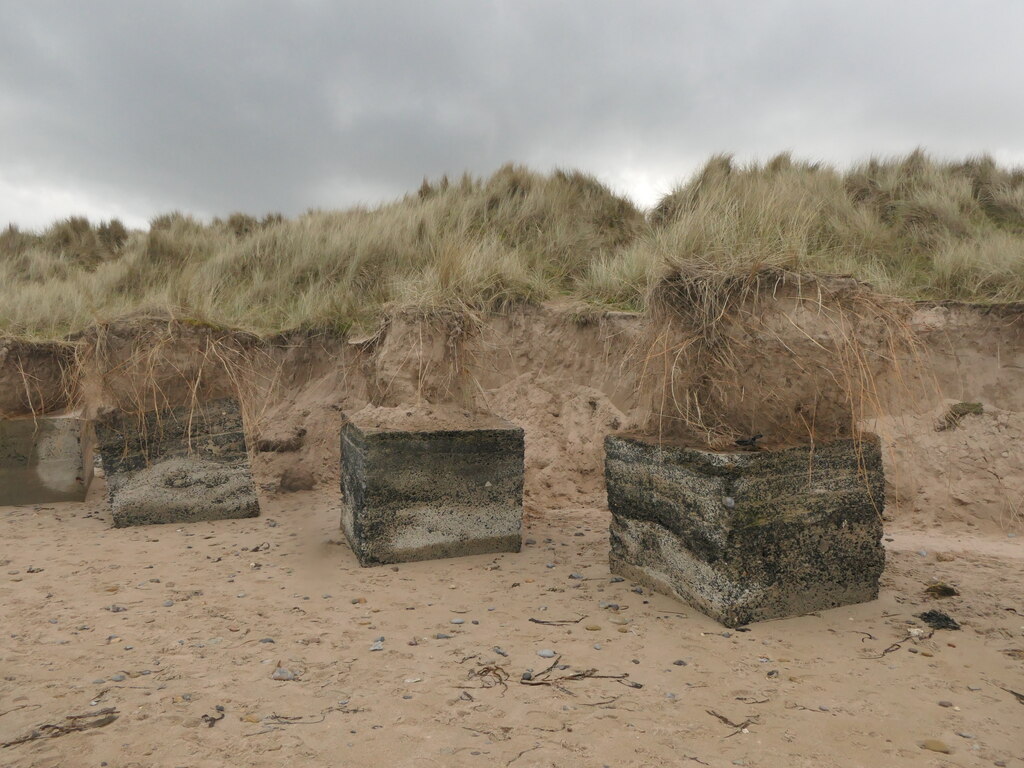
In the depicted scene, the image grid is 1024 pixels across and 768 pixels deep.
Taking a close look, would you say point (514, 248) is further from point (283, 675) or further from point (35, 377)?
point (283, 675)

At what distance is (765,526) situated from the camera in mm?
3287

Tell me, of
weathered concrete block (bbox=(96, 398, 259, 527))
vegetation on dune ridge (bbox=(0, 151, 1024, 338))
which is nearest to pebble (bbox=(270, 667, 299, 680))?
vegetation on dune ridge (bbox=(0, 151, 1024, 338))

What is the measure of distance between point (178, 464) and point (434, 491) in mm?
2359

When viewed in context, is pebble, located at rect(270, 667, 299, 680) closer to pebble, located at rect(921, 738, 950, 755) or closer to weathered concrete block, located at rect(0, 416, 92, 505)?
pebble, located at rect(921, 738, 950, 755)

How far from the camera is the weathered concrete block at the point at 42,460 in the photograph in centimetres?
601

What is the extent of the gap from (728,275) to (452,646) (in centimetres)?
217

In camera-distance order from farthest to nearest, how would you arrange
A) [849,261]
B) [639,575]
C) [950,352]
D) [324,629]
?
[849,261], [950,352], [639,575], [324,629]

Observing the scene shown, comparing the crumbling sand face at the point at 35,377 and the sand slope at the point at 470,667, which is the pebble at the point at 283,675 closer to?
the sand slope at the point at 470,667

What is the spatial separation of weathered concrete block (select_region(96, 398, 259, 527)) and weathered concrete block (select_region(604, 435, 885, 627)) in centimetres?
346

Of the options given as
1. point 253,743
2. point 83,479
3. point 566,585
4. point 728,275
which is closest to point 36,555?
point 83,479

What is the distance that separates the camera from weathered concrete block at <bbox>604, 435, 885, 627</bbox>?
10.7 ft

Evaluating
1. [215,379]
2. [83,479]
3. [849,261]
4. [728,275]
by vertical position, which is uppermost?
[849,261]

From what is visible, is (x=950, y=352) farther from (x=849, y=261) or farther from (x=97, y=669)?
(x=97, y=669)

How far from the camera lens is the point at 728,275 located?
3.38 metres
